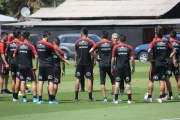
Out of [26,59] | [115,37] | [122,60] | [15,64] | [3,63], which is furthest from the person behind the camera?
[3,63]

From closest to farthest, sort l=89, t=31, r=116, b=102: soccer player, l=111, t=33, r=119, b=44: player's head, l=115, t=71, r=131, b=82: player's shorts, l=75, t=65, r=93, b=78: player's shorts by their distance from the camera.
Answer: l=115, t=71, r=131, b=82: player's shorts
l=89, t=31, r=116, b=102: soccer player
l=75, t=65, r=93, b=78: player's shorts
l=111, t=33, r=119, b=44: player's head

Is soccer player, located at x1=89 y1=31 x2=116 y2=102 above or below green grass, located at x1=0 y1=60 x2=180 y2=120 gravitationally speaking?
above

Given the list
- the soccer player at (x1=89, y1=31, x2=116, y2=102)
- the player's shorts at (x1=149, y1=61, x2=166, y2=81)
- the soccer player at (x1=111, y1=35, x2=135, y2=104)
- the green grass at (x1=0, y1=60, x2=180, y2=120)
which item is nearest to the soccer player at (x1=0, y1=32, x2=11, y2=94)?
the green grass at (x1=0, y1=60, x2=180, y2=120)

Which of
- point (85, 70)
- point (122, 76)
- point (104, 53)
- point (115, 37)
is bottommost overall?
point (122, 76)

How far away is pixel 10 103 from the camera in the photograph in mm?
13711

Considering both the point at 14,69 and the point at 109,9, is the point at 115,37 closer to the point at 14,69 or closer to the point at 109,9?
the point at 14,69

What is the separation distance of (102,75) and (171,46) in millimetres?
2083

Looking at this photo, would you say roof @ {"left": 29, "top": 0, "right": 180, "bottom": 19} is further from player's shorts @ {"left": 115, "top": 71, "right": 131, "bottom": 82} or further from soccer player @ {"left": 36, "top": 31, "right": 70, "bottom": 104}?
soccer player @ {"left": 36, "top": 31, "right": 70, "bottom": 104}

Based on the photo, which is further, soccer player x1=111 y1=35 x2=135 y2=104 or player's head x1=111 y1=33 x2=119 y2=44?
player's head x1=111 y1=33 x2=119 y2=44

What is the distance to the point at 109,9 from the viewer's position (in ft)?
159

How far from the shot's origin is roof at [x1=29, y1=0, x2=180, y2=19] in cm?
4575

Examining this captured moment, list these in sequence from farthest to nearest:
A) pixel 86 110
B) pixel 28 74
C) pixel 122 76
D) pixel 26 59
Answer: pixel 28 74 → pixel 26 59 → pixel 122 76 → pixel 86 110

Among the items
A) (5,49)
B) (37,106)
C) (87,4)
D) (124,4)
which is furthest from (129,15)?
(37,106)

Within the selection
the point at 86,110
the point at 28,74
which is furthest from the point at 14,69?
the point at 86,110
